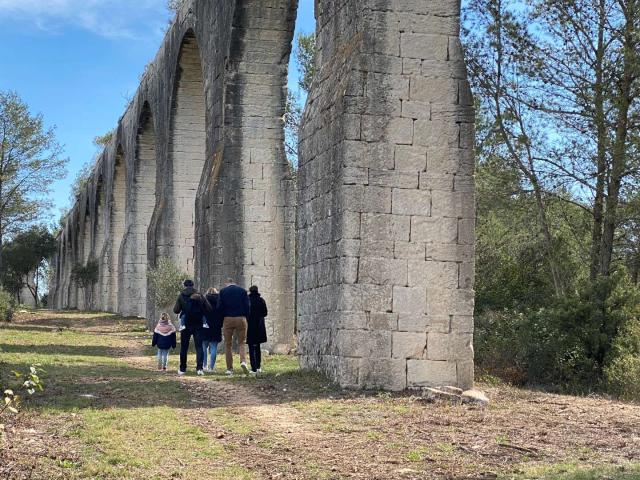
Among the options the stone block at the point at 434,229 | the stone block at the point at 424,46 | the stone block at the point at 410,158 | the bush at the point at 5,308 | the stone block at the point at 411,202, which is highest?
the stone block at the point at 424,46

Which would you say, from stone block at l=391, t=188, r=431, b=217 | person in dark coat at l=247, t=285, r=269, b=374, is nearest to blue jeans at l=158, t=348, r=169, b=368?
person in dark coat at l=247, t=285, r=269, b=374

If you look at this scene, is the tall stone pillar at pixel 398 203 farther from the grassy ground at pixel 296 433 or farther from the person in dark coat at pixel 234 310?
the person in dark coat at pixel 234 310

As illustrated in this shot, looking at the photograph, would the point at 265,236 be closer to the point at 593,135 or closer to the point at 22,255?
the point at 593,135

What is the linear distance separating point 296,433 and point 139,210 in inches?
838

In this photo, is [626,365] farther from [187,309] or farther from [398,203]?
[187,309]

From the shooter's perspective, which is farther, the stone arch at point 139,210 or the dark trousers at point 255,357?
the stone arch at point 139,210

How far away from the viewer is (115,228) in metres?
35.5

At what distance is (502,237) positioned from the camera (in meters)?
A: 18.4

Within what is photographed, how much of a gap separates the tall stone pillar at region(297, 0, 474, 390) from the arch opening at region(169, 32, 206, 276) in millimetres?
11298

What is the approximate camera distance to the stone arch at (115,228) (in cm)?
Answer: 3519

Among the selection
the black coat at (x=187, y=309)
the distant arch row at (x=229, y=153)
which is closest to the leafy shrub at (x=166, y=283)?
the distant arch row at (x=229, y=153)

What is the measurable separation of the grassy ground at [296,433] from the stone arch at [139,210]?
17.5 meters

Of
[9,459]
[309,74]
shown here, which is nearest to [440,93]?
[9,459]

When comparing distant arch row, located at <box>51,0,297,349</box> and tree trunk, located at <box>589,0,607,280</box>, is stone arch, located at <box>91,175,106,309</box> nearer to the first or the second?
distant arch row, located at <box>51,0,297,349</box>
